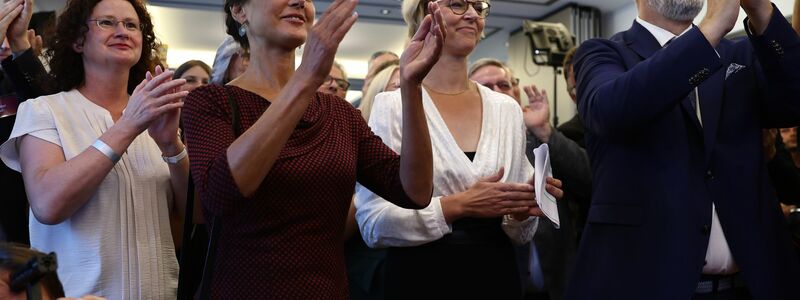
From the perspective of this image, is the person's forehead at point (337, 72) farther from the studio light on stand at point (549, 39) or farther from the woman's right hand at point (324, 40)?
the studio light on stand at point (549, 39)

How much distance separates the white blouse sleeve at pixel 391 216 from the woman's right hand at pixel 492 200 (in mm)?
40

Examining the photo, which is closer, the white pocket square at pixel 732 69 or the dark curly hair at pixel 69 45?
the white pocket square at pixel 732 69

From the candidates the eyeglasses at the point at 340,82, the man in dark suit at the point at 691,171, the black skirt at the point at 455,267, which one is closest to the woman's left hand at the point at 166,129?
the black skirt at the point at 455,267

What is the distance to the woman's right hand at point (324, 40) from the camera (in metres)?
1.39

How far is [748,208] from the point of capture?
165 cm

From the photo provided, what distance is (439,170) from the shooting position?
6.59 ft

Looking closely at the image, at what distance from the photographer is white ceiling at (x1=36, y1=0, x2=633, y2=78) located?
26.7 ft

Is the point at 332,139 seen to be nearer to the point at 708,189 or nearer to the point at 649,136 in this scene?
the point at 649,136

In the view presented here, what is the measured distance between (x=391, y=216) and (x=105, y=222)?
678 mm

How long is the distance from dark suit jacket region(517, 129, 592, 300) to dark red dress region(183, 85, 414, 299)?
139 cm

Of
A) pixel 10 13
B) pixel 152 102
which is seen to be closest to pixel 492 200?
pixel 152 102

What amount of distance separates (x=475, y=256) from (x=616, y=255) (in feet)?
1.38

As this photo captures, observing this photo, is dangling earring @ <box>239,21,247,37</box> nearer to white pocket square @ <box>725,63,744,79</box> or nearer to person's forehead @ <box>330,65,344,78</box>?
white pocket square @ <box>725,63,744,79</box>

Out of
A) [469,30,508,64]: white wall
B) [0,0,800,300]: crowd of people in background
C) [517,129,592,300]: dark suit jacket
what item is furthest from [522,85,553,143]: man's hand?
[469,30,508,64]: white wall
